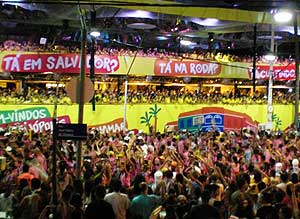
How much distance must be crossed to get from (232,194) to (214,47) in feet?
101

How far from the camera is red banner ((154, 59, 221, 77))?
2609 cm

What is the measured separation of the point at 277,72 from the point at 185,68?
5.81 meters

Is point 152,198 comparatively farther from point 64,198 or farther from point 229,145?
point 229,145

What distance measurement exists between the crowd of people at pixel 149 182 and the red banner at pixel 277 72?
14.4 meters

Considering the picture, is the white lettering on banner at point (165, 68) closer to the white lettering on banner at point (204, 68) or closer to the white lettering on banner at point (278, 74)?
the white lettering on banner at point (204, 68)

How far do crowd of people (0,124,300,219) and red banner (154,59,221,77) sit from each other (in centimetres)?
1081

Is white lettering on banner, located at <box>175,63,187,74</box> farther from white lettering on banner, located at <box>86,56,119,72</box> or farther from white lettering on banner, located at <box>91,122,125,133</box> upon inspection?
white lettering on banner, located at <box>91,122,125,133</box>

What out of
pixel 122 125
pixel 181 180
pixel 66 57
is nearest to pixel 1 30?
pixel 66 57

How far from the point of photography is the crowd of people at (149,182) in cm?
776

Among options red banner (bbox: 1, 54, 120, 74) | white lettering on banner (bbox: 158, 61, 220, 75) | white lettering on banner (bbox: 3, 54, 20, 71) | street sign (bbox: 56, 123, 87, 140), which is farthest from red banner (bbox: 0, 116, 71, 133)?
street sign (bbox: 56, 123, 87, 140)

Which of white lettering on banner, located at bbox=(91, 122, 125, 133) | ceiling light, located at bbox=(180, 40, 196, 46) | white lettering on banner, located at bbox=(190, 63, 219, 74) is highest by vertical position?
ceiling light, located at bbox=(180, 40, 196, 46)

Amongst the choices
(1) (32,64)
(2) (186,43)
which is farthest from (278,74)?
(1) (32,64)

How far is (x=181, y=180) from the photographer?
32.4 ft

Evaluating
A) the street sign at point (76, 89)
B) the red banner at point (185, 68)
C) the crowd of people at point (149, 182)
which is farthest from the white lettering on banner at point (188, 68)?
the street sign at point (76, 89)
